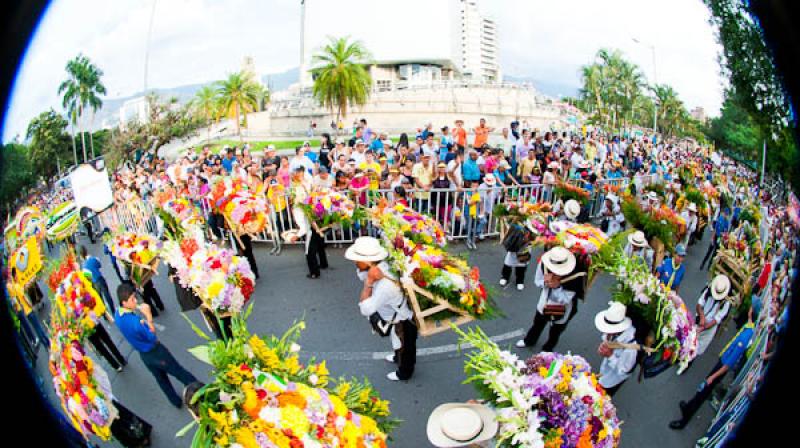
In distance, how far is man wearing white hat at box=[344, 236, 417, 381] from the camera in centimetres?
421

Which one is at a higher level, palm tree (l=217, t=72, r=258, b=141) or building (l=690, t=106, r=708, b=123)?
palm tree (l=217, t=72, r=258, b=141)

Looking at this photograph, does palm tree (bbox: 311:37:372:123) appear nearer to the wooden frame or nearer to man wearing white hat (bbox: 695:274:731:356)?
the wooden frame

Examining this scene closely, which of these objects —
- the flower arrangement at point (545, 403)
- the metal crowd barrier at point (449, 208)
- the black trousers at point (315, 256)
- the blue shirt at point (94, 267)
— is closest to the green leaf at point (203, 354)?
the blue shirt at point (94, 267)

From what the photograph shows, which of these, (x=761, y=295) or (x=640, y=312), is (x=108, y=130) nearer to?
(x=761, y=295)

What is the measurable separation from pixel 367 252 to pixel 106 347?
230 cm

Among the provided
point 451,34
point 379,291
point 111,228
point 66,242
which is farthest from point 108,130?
point 451,34

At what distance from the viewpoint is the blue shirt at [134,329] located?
3002mm

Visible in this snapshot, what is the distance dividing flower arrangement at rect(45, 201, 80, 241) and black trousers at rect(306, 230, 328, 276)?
4.04m

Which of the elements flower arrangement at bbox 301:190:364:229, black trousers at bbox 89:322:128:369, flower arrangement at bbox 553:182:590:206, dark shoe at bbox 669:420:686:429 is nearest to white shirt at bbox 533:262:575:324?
dark shoe at bbox 669:420:686:429

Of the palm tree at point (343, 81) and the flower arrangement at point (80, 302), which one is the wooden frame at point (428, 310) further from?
the palm tree at point (343, 81)

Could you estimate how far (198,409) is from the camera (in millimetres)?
2523

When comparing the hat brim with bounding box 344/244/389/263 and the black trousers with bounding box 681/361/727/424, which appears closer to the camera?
the black trousers with bounding box 681/361/727/424

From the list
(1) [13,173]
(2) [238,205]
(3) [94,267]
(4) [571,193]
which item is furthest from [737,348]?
(2) [238,205]

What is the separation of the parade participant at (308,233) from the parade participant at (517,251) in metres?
2.96
